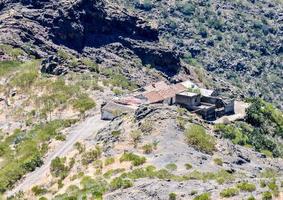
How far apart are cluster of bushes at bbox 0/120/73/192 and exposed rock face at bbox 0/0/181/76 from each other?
139ft

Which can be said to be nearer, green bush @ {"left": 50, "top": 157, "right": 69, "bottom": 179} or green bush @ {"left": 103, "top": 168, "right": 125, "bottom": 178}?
green bush @ {"left": 103, "top": 168, "right": 125, "bottom": 178}

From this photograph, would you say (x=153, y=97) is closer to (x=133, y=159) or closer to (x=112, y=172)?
(x=133, y=159)

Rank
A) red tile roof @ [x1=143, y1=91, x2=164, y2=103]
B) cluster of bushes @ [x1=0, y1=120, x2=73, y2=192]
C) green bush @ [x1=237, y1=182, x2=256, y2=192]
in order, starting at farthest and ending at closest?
1. red tile roof @ [x1=143, y1=91, x2=164, y2=103]
2. cluster of bushes @ [x1=0, y1=120, x2=73, y2=192]
3. green bush @ [x1=237, y1=182, x2=256, y2=192]

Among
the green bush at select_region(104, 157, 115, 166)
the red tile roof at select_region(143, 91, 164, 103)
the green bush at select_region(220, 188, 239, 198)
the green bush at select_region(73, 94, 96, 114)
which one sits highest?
the green bush at select_region(220, 188, 239, 198)

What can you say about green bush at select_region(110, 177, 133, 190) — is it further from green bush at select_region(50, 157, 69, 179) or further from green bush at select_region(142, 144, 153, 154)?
green bush at select_region(50, 157, 69, 179)

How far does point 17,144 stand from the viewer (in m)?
75.8

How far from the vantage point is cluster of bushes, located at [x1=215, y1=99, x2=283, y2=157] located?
72.7m

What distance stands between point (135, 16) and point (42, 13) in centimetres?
1892

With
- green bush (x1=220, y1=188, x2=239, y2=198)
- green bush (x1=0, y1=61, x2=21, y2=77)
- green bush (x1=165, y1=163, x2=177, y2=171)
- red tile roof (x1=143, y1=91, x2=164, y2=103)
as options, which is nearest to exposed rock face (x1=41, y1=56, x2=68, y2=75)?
green bush (x1=0, y1=61, x2=21, y2=77)

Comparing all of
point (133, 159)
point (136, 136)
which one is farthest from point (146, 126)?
point (133, 159)

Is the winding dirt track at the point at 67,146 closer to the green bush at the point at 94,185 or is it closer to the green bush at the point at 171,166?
the green bush at the point at 94,185

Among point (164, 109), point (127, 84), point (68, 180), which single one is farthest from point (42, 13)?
point (68, 180)

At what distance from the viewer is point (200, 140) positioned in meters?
60.9

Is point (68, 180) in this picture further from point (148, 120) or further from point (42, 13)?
point (42, 13)
